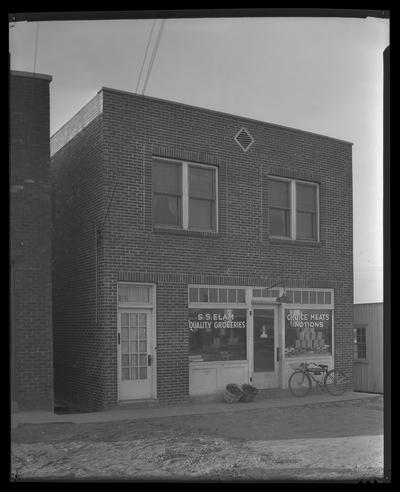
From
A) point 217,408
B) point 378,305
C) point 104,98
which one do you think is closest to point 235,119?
point 104,98

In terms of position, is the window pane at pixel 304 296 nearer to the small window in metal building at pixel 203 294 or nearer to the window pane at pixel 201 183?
the small window in metal building at pixel 203 294

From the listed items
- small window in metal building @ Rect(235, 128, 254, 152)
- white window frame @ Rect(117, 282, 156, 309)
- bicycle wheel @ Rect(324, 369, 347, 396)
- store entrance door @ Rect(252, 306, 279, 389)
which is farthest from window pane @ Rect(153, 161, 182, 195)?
bicycle wheel @ Rect(324, 369, 347, 396)

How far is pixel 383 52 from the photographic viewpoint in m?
6.47

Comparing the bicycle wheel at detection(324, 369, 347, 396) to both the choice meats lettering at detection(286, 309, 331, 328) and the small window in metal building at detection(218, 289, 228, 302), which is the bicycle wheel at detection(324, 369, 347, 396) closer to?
the choice meats lettering at detection(286, 309, 331, 328)

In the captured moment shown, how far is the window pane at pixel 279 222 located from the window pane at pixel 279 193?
0.08 metres

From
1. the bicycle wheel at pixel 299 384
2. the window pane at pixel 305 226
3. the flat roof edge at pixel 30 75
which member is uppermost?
the flat roof edge at pixel 30 75

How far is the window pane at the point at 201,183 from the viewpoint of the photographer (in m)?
7.14

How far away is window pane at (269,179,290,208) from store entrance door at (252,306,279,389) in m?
1.18

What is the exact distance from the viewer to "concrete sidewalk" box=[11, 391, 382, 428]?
22.0 ft

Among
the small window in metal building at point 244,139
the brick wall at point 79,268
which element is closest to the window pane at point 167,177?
the brick wall at point 79,268

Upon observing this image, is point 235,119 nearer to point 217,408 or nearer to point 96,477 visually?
point 217,408

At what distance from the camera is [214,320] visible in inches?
281

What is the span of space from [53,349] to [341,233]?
419 cm

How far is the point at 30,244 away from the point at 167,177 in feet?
6.96
